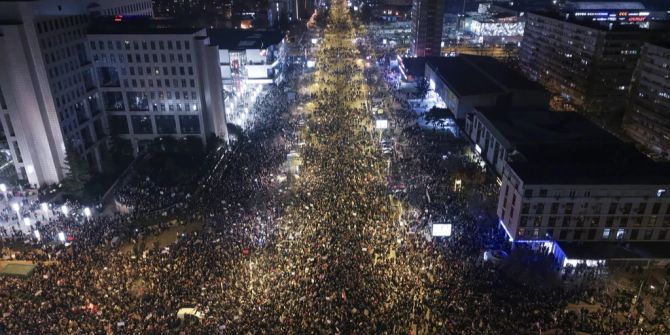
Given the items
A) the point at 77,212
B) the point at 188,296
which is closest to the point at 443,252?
the point at 188,296

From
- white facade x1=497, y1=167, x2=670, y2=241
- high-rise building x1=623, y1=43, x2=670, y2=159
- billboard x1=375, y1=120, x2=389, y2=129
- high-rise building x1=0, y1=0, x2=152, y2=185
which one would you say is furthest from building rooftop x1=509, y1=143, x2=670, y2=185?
high-rise building x1=0, y1=0, x2=152, y2=185

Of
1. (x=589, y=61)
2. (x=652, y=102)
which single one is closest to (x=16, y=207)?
(x=652, y=102)

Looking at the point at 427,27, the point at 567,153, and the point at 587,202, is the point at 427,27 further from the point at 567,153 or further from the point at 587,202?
the point at 587,202

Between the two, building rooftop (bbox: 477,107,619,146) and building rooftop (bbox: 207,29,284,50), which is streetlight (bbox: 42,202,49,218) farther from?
building rooftop (bbox: 477,107,619,146)

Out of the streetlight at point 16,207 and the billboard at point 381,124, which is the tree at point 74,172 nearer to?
the streetlight at point 16,207

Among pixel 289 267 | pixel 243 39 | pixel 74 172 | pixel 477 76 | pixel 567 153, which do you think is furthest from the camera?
pixel 243 39

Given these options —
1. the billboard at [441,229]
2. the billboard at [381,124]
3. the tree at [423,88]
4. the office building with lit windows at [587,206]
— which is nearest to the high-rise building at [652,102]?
the office building with lit windows at [587,206]
